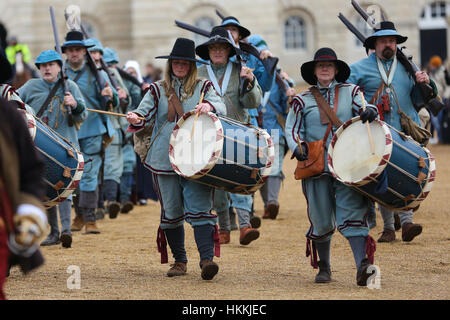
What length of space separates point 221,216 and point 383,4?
3005 centimetres

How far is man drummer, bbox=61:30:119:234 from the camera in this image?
11156mm

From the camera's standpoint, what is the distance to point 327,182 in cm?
759

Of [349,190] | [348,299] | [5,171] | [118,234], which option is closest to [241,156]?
[349,190]

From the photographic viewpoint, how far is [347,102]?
25.2 feet

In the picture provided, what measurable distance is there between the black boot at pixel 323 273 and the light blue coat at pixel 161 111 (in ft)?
4.33

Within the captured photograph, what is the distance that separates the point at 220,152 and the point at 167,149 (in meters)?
0.64

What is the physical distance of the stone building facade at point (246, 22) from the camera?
3869 cm

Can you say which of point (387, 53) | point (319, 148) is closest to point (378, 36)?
point (387, 53)

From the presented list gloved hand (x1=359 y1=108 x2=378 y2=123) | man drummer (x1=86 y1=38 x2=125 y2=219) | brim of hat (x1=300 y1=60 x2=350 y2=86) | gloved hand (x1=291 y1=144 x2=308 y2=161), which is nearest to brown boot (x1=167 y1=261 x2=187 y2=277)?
gloved hand (x1=291 y1=144 x2=308 y2=161)

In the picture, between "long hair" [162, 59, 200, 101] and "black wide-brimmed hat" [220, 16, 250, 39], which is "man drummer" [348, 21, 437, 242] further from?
"long hair" [162, 59, 200, 101]

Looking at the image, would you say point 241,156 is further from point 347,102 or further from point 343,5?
point 343,5

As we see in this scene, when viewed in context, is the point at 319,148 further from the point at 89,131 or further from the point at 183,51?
the point at 89,131

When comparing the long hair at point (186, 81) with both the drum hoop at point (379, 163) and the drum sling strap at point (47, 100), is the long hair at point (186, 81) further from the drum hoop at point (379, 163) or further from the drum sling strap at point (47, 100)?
the drum sling strap at point (47, 100)

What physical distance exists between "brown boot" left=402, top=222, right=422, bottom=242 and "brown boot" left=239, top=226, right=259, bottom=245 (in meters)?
1.36
